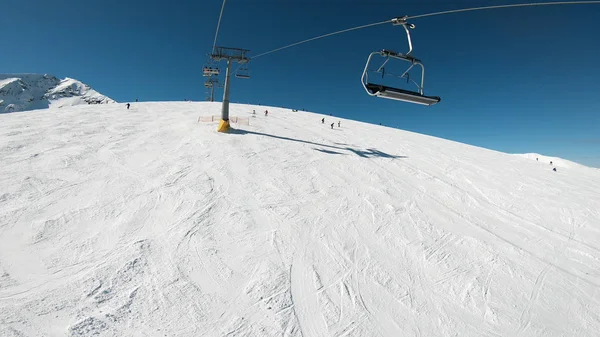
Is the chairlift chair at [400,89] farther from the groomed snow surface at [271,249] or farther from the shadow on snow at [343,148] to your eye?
the shadow on snow at [343,148]

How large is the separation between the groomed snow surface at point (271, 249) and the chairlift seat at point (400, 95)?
313 cm

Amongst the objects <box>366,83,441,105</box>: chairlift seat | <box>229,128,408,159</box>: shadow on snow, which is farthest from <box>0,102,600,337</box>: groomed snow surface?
<box>366,83,441,105</box>: chairlift seat

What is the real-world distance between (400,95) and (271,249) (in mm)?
4426

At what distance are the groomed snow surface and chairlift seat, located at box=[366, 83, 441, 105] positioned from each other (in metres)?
3.13

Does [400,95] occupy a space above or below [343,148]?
above

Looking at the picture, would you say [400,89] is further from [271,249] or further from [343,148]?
[343,148]

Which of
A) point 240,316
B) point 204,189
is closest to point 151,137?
point 204,189

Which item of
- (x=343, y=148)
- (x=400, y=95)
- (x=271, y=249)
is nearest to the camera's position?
(x=271, y=249)

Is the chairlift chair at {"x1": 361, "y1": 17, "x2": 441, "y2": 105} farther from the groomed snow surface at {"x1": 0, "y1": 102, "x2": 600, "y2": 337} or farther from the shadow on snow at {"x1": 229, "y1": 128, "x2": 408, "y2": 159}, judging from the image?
the shadow on snow at {"x1": 229, "y1": 128, "x2": 408, "y2": 159}

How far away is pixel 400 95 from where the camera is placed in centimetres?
618

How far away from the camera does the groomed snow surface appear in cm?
414

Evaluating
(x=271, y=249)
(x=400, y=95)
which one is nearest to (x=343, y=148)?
(x=400, y=95)

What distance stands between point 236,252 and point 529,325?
17.3 ft

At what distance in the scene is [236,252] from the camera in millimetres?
5469
